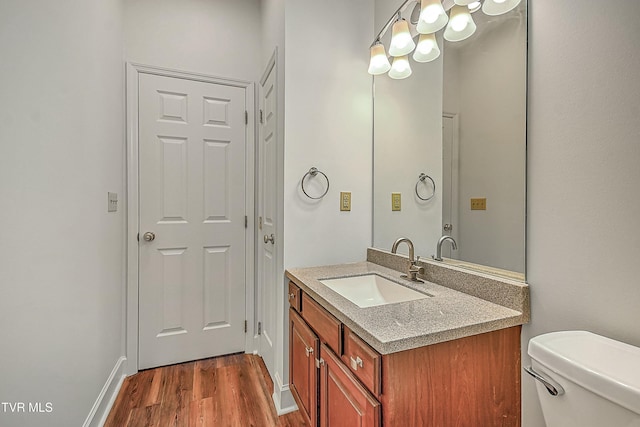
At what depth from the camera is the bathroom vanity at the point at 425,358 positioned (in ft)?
2.79

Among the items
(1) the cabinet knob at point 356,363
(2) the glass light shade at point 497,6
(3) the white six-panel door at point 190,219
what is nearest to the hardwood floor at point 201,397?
(3) the white six-panel door at point 190,219

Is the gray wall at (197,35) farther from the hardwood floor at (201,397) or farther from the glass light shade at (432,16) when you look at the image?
the hardwood floor at (201,397)

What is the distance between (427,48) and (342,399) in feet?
5.13

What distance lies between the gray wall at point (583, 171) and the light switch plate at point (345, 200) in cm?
96

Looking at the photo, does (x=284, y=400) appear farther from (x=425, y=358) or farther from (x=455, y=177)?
(x=455, y=177)

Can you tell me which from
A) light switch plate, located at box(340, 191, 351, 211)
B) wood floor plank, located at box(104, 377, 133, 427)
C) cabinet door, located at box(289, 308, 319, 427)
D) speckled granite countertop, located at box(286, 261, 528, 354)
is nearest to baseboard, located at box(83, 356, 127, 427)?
wood floor plank, located at box(104, 377, 133, 427)

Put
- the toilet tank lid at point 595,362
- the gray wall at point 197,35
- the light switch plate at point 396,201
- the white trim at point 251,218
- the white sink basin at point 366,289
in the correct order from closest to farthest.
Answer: the toilet tank lid at point 595,362 < the white sink basin at point 366,289 < the light switch plate at point 396,201 < the gray wall at point 197,35 < the white trim at point 251,218

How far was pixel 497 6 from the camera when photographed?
3.59ft

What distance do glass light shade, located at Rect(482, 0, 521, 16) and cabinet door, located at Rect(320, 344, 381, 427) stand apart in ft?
4.50

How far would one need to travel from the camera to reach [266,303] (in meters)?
2.18

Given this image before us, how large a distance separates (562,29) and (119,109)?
2295 mm

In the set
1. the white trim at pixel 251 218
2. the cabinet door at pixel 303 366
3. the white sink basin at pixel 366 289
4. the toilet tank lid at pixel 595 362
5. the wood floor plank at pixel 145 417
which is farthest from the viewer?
the white trim at pixel 251 218

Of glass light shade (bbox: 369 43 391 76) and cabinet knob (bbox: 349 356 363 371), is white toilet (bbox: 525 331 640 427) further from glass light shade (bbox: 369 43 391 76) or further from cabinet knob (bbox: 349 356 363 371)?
glass light shade (bbox: 369 43 391 76)

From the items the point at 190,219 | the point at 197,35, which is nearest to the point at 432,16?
the point at 197,35
